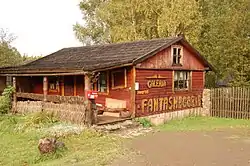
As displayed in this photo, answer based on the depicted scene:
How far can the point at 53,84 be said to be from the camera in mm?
21922

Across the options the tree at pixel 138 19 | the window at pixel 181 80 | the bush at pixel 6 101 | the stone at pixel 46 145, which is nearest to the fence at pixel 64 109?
the bush at pixel 6 101

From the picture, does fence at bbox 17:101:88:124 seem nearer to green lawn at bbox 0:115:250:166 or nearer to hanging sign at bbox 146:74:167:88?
green lawn at bbox 0:115:250:166

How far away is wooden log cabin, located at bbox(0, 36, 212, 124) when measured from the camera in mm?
17078

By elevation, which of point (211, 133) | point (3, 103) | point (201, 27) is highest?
point (201, 27)

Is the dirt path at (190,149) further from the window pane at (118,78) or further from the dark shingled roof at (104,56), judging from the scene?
the dark shingled roof at (104,56)

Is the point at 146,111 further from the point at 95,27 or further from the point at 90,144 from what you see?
the point at 95,27

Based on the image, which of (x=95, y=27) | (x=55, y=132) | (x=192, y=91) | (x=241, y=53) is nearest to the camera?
(x=55, y=132)

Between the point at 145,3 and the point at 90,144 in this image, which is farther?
the point at 145,3

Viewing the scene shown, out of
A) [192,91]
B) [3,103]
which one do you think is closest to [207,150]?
[192,91]

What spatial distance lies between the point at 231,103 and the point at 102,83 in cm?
816

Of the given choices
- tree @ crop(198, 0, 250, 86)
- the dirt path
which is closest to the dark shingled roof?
the dirt path

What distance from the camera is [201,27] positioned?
30.6 m

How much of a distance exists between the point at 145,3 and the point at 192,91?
11.5 m

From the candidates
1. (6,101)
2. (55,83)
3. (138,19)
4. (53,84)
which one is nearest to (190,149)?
(6,101)
